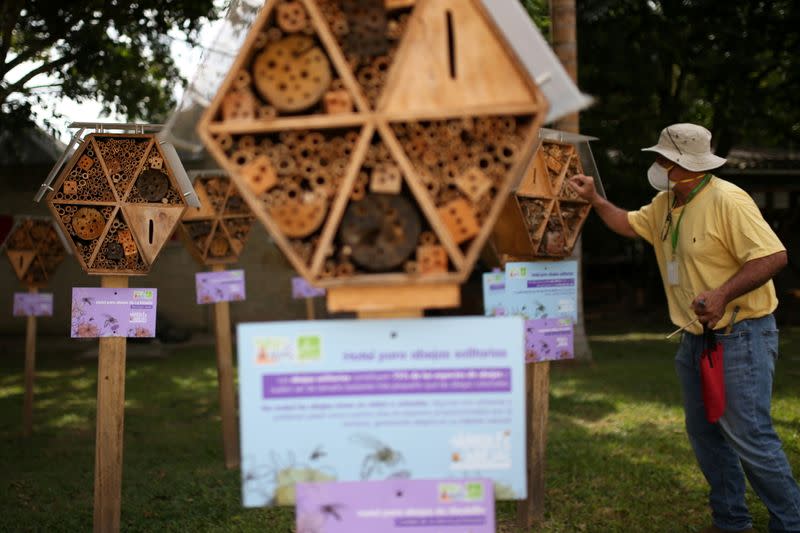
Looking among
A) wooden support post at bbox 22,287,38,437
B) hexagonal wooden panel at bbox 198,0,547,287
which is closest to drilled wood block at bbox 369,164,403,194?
hexagonal wooden panel at bbox 198,0,547,287

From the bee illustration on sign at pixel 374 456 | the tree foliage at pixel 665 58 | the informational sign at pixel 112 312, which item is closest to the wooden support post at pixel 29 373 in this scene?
the informational sign at pixel 112 312

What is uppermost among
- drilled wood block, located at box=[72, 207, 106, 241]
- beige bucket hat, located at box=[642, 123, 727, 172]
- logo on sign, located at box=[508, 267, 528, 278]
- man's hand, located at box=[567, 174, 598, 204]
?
beige bucket hat, located at box=[642, 123, 727, 172]

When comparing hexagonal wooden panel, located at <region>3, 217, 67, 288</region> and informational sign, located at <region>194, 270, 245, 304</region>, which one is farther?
hexagonal wooden panel, located at <region>3, 217, 67, 288</region>

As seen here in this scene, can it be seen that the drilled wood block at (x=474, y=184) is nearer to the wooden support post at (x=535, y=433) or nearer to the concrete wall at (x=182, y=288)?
the wooden support post at (x=535, y=433)

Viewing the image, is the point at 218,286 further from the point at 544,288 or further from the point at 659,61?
the point at 659,61

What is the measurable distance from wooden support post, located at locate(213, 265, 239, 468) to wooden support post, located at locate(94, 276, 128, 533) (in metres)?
2.38

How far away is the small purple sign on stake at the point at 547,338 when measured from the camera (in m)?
4.79

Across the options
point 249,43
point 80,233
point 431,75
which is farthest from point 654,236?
point 80,233

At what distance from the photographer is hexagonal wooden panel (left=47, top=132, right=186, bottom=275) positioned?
184 inches

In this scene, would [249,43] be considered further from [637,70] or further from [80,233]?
[637,70]

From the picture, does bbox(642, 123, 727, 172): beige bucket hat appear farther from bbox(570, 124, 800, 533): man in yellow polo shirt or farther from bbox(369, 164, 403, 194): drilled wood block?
bbox(369, 164, 403, 194): drilled wood block

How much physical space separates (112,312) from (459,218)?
101 inches

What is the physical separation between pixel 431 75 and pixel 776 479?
107 inches

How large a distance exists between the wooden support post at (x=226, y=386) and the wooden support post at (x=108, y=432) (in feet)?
7.80
